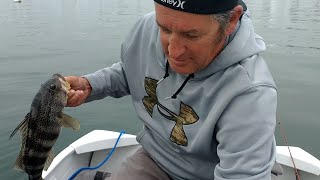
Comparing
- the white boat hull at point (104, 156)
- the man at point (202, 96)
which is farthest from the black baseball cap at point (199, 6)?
the white boat hull at point (104, 156)

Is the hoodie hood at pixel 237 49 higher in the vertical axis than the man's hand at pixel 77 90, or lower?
higher

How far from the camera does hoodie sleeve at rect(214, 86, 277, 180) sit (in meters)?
2.48

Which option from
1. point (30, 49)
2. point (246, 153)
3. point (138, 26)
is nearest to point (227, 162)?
point (246, 153)

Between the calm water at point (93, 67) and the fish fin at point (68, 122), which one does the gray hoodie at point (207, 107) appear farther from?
the calm water at point (93, 67)

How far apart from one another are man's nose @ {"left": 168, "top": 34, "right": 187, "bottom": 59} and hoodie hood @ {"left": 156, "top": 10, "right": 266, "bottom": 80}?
1.02 feet

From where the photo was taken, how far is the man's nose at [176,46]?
2496 mm

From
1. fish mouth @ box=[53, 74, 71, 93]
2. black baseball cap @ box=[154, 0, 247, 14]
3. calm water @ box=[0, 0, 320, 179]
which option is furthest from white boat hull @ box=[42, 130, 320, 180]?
black baseball cap @ box=[154, 0, 247, 14]

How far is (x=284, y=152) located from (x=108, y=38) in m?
17.0

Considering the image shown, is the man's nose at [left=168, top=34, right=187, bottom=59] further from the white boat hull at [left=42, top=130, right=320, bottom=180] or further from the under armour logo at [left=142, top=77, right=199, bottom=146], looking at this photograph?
the white boat hull at [left=42, top=130, right=320, bottom=180]

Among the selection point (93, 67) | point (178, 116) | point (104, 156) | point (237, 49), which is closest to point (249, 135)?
point (237, 49)

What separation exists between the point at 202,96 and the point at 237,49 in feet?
1.44

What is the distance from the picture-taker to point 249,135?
2.50 m

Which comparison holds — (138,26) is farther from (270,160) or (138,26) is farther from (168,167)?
(270,160)

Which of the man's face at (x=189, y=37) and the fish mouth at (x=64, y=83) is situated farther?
the fish mouth at (x=64, y=83)
